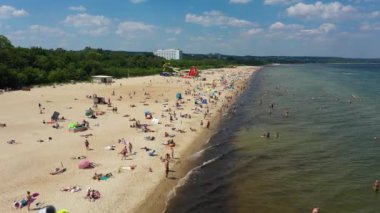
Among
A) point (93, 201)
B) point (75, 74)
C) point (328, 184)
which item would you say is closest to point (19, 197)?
point (93, 201)

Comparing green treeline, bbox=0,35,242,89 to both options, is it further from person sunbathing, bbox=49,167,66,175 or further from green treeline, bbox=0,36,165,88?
person sunbathing, bbox=49,167,66,175

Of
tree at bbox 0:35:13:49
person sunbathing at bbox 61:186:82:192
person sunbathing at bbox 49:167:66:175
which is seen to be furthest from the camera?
tree at bbox 0:35:13:49

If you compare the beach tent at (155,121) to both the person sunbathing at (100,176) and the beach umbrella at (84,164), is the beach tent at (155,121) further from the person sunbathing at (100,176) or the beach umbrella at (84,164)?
the person sunbathing at (100,176)

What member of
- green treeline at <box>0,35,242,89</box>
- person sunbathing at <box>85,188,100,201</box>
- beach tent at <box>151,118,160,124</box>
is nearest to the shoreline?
person sunbathing at <box>85,188,100,201</box>

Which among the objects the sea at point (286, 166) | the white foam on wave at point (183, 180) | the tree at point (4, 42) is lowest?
the white foam on wave at point (183, 180)

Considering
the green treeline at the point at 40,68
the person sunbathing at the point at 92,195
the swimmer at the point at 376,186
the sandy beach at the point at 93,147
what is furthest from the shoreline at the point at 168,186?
the green treeline at the point at 40,68
